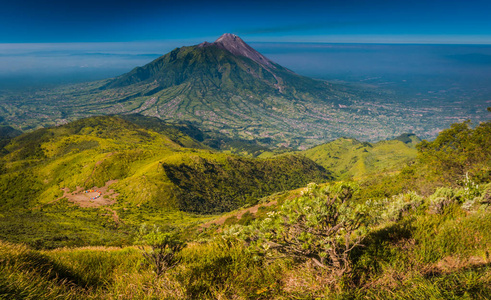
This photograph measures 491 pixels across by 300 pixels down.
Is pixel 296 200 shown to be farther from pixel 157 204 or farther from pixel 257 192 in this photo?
pixel 257 192

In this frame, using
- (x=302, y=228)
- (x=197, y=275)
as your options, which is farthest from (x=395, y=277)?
(x=197, y=275)

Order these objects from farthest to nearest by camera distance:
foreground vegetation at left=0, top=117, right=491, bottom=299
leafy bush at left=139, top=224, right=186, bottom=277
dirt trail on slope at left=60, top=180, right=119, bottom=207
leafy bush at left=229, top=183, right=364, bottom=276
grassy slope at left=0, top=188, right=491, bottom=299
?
dirt trail on slope at left=60, top=180, right=119, bottom=207 < leafy bush at left=139, top=224, right=186, bottom=277 < leafy bush at left=229, top=183, right=364, bottom=276 < foreground vegetation at left=0, top=117, right=491, bottom=299 < grassy slope at left=0, top=188, right=491, bottom=299

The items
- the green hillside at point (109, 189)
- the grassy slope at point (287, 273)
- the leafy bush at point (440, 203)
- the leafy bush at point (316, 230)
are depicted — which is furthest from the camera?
the green hillside at point (109, 189)

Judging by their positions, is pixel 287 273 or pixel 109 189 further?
pixel 109 189

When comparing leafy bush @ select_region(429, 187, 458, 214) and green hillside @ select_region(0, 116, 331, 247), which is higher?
leafy bush @ select_region(429, 187, 458, 214)

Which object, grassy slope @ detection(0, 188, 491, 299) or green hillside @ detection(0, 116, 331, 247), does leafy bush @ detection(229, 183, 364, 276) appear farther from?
green hillside @ detection(0, 116, 331, 247)

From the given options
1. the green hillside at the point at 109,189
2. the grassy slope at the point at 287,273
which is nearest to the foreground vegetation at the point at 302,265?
the grassy slope at the point at 287,273

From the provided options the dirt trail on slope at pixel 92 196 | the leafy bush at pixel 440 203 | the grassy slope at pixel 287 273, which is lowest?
the dirt trail on slope at pixel 92 196

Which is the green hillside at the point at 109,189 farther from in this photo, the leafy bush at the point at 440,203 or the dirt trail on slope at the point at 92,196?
the leafy bush at the point at 440,203

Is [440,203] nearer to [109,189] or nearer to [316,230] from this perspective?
[316,230]

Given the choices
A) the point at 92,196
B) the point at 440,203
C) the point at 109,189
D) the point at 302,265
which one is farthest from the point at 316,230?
the point at 109,189

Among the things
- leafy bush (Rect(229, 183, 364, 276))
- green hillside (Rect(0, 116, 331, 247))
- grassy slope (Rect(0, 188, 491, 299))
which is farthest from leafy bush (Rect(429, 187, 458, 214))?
green hillside (Rect(0, 116, 331, 247))
